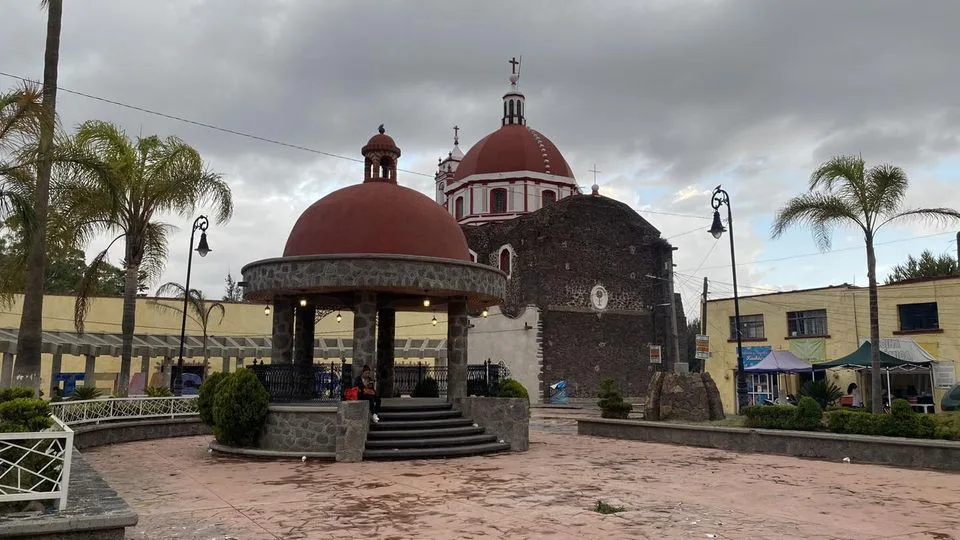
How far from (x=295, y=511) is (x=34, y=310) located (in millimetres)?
6732

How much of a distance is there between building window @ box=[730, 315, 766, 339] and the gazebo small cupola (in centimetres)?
1826

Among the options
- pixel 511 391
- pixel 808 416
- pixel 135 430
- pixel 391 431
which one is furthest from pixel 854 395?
pixel 135 430

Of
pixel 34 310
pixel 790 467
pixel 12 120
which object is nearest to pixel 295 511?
pixel 34 310

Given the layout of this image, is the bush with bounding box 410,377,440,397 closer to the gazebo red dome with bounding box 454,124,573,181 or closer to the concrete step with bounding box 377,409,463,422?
the concrete step with bounding box 377,409,463,422

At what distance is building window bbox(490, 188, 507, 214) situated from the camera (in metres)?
42.0

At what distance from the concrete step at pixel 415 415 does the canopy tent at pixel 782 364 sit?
15.6 m

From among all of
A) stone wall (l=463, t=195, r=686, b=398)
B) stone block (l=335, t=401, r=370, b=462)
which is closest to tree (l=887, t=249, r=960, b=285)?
stone wall (l=463, t=195, r=686, b=398)

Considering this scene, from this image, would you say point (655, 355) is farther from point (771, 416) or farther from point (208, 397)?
point (208, 397)

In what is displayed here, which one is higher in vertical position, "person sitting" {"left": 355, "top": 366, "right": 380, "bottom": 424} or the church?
the church

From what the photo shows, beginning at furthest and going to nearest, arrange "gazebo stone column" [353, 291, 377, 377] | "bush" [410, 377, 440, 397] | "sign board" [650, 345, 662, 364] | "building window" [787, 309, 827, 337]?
1. "sign board" [650, 345, 662, 364]
2. "building window" [787, 309, 827, 337]
3. "bush" [410, 377, 440, 397]
4. "gazebo stone column" [353, 291, 377, 377]

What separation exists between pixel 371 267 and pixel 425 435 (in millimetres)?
3663

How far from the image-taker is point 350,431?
1328 centimetres

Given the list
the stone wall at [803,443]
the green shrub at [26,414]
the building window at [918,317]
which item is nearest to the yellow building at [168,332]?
the stone wall at [803,443]

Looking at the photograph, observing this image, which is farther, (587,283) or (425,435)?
(587,283)
